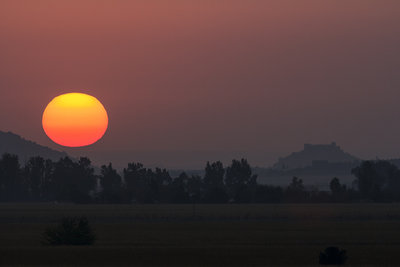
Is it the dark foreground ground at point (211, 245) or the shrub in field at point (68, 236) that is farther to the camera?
the shrub in field at point (68, 236)

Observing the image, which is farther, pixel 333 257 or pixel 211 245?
pixel 211 245

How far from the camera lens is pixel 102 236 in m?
73.4

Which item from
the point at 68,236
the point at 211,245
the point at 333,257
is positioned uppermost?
the point at 68,236

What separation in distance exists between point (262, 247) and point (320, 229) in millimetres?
25293

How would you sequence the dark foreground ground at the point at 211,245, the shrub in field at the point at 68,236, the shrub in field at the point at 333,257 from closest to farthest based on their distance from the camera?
the shrub in field at the point at 333,257 → the dark foreground ground at the point at 211,245 → the shrub in field at the point at 68,236

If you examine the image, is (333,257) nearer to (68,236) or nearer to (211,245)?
(211,245)

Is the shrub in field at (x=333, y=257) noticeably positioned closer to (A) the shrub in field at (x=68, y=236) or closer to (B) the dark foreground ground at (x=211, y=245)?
(B) the dark foreground ground at (x=211, y=245)

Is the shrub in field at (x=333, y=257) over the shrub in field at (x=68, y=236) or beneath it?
beneath

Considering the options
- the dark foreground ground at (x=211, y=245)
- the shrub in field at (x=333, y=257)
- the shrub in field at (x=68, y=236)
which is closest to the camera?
the shrub in field at (x=333, y=257)

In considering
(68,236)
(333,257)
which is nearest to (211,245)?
(68,236)

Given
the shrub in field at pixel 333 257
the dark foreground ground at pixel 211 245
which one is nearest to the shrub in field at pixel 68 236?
the dark foreground ground at pixel 211 245

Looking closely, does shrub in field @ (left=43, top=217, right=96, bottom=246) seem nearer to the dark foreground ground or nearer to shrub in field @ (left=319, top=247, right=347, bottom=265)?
the dark foreground ground

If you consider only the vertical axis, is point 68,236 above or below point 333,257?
above

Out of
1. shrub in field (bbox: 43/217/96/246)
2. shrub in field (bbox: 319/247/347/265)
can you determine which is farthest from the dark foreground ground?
shrub in field (bbox: 319/247/347/265)
